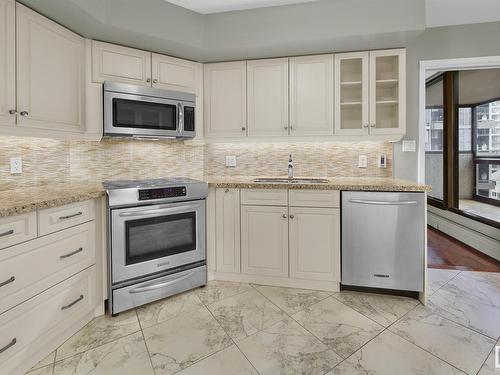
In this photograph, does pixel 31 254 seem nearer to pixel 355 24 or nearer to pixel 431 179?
pixel 355 24

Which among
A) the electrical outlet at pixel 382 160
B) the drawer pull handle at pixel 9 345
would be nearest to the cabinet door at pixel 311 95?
the electrical outlet at pixel 382 160

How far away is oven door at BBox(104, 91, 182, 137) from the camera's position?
7.84ft

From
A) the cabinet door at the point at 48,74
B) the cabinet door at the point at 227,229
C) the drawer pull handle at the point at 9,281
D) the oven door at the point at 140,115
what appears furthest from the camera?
the cabinet door at the point at 227,229

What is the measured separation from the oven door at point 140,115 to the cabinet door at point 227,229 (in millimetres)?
741

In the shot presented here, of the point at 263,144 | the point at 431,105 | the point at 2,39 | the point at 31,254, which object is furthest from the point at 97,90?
the point at 431,105

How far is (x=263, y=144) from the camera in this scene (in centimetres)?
318

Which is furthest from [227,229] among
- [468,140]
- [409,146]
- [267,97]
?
[468,140]

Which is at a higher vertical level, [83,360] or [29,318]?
[29,318]

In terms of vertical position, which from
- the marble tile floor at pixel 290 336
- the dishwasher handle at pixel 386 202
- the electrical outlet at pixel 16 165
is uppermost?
the electrical outlet at pixel 16 165

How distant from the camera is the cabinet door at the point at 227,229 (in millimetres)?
2600

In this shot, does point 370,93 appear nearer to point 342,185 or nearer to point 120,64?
point 342,185

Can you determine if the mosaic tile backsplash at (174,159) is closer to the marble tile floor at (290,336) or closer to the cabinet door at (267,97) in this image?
the cabinet door at (267,97)

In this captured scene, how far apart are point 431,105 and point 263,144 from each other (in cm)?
311

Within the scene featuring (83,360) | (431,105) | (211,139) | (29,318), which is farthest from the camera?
(431,105)
